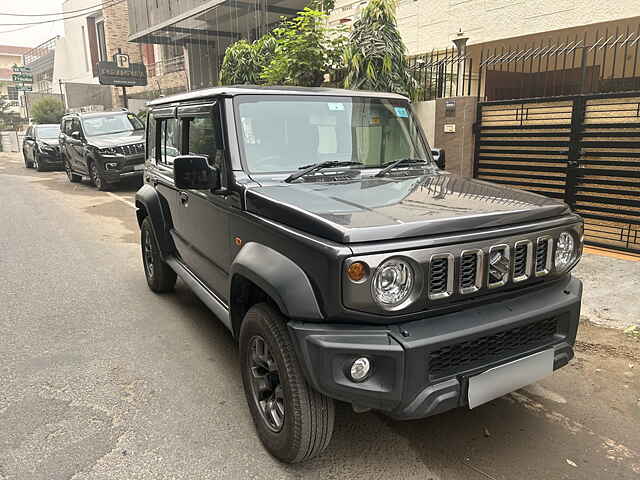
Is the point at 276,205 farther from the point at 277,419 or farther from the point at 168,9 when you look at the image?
the point at 168,9

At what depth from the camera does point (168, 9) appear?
1967cm

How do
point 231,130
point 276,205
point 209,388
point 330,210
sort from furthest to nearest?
point 209,388 → point 231,130 → point 276,205 → point 330,210

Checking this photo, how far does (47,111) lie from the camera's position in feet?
117

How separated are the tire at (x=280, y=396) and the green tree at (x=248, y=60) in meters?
8.50

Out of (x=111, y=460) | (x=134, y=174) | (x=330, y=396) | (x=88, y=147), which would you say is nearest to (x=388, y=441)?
(x=330, y=396)

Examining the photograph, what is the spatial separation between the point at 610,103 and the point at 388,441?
17.9 feet

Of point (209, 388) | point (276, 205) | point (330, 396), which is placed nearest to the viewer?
point (330, 396)

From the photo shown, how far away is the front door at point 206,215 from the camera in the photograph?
11.0 feet

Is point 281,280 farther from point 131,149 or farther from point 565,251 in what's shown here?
point 131,149

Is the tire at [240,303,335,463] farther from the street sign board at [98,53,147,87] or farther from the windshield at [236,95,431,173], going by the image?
the street sign board at [98,53,147,87]

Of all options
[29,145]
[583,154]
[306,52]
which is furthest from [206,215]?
[29,145]

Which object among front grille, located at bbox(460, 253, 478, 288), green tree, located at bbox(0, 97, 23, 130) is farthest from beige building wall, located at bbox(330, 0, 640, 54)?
A: green tree, located at bbox(0, 97, 23, 130)

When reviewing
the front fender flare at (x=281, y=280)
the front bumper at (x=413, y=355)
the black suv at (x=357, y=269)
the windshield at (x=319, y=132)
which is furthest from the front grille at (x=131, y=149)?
the front bumper at (x=413, y=355)

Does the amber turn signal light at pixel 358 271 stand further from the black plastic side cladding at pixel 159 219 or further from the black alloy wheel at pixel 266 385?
the black plastic side cladding at pixel 159 219
